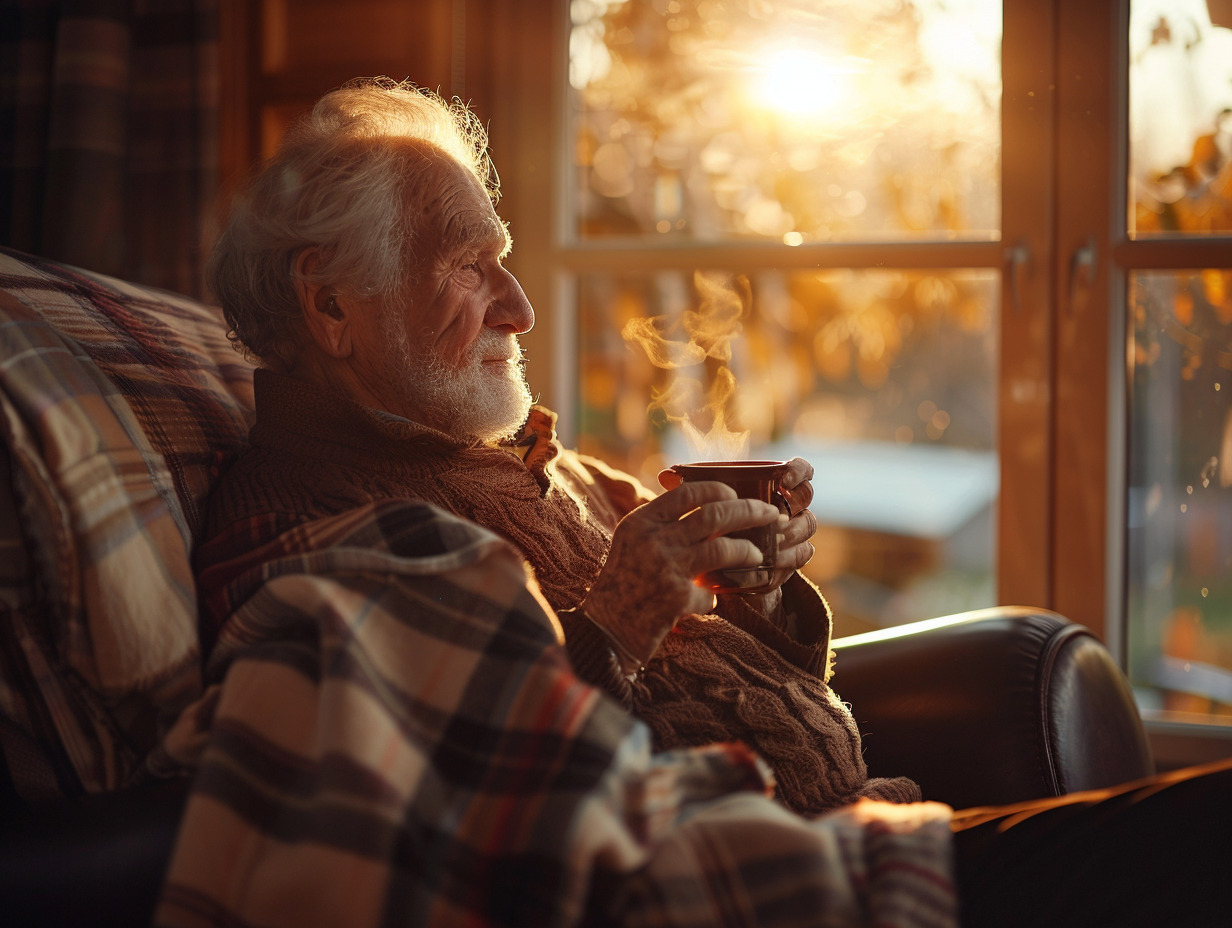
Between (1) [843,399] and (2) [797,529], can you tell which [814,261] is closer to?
(1) [843,399]

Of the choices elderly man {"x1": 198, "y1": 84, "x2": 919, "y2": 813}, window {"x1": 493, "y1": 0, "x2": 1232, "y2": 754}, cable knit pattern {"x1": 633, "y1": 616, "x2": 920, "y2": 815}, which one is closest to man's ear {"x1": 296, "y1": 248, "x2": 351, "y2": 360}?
elderly man {"x1": 198, "y1": 84, "x2": 919, "y2": 813}

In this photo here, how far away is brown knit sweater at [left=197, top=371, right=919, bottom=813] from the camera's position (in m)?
1.08

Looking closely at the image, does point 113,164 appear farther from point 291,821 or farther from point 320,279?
point 291,821

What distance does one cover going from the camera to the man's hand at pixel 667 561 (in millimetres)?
995

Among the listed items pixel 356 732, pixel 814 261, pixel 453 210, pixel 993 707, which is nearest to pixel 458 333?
pixel 453 210

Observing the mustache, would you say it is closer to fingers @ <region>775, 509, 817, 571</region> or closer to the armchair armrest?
fingers @ <region>775, 509, 817, 571</region>

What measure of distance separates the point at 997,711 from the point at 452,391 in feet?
2.78

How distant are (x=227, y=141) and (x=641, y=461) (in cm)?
126

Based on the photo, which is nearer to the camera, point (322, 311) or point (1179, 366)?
point (322, 311)

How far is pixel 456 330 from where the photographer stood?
4.35 feet

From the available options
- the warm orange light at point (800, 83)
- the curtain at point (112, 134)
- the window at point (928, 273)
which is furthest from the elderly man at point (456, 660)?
the warm orange light at point (800, 83)

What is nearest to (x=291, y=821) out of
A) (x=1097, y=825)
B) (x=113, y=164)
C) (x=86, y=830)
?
(x=86, y=830)

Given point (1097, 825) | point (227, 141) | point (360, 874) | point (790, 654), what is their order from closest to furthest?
point (360, 874), point (1097, 825), point (790, 654), point (227, 141)

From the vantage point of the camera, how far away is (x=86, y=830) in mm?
776
